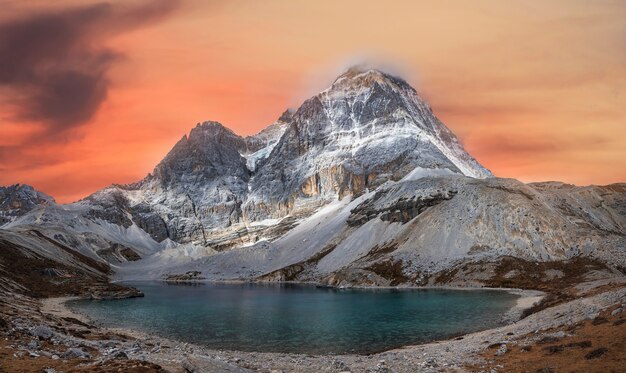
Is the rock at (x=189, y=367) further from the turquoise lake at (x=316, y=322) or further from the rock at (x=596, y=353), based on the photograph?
the turquoise lake at (x=316, y=322)

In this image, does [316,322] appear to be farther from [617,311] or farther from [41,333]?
[41,333]

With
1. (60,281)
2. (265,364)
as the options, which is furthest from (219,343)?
(60,281)

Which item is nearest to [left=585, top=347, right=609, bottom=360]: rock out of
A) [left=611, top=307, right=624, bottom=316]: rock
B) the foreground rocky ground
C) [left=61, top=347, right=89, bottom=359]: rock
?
the foreground rocky ground

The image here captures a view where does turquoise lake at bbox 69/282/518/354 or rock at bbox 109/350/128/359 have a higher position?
rock at bbox 109/350/128/359

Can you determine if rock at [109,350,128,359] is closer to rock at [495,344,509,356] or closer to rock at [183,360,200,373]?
rock at [183,360,200,373]

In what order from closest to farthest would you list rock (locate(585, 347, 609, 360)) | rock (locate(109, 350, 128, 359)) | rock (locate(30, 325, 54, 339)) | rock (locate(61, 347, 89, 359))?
rock (locate(109, 350, 128, 359)) < rock (locate(61, 347, 89, 359)) < rock (locate(585, 347, 609, 360)) < rock (locate(30, 325, 54, 339))

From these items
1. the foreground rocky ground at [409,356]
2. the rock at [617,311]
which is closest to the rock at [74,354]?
the foreground rocky ground at [409,356]

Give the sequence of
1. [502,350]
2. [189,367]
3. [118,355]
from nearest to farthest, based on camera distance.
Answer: [189,367] < [118,355] < [502,350]

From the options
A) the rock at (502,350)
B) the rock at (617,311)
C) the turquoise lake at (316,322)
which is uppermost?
the rock at (617,311)

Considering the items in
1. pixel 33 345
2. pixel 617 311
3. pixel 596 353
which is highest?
pixel 33 345

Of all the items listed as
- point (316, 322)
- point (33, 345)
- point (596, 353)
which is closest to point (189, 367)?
point (33, 345)

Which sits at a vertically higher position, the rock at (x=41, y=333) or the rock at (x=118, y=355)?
the rock at (x=118, y=355)

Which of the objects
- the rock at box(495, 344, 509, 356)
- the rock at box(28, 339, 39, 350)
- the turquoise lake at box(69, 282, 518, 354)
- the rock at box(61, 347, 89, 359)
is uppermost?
the rock at box(28, 339, 39, 350)

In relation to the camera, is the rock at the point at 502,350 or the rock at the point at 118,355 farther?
the rock at the point at 502,350
